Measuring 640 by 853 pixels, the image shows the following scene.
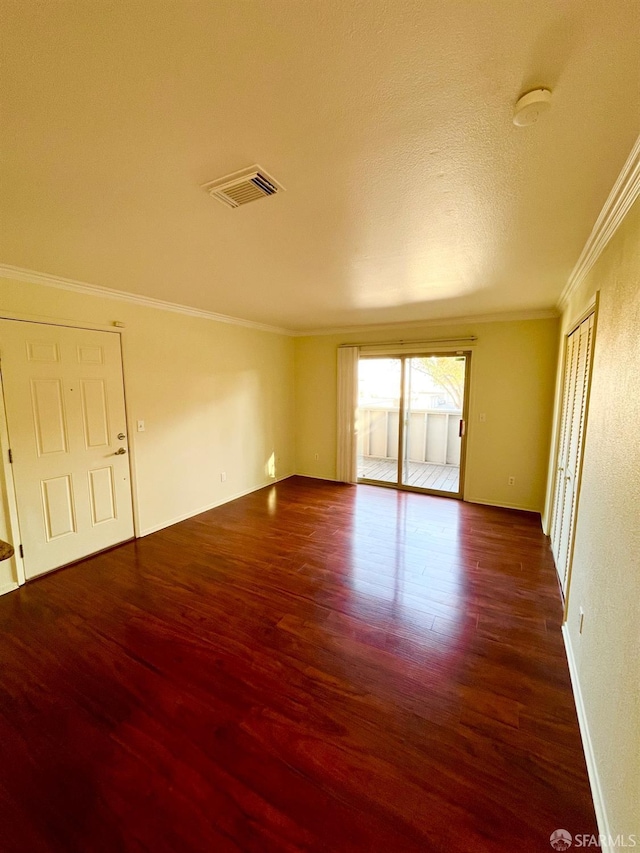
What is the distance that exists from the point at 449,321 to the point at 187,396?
3.52 meters

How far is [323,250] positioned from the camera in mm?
2191

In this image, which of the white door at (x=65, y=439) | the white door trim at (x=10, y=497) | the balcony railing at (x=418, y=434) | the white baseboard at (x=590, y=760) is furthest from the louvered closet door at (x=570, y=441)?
the white door trim at (x=10, y=497)

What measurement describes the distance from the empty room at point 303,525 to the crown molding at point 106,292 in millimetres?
29

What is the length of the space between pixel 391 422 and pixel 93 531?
4474mm

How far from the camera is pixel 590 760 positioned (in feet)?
4.53

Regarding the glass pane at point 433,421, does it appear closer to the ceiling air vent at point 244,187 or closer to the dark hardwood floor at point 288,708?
the dark hardwood floor at point 288,708

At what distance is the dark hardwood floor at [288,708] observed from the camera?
1229 millimetres

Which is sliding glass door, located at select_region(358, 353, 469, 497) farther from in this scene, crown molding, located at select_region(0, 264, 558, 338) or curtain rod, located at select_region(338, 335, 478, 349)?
crown molding, located at select_region(0, 264, 558, 338)

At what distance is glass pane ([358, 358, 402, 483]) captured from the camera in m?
5.17

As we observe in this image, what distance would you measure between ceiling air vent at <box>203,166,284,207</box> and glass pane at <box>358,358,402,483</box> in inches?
147

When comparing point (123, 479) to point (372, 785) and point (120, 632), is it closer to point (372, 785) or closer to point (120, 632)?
point (120, 632)

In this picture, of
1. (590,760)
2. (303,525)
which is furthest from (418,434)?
(590,760)

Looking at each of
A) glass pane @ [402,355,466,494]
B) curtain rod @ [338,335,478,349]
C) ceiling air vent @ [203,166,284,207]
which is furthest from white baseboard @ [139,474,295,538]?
ceiling air vent @ [203,166,284,207]

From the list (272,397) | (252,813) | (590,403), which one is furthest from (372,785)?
(272,397)
